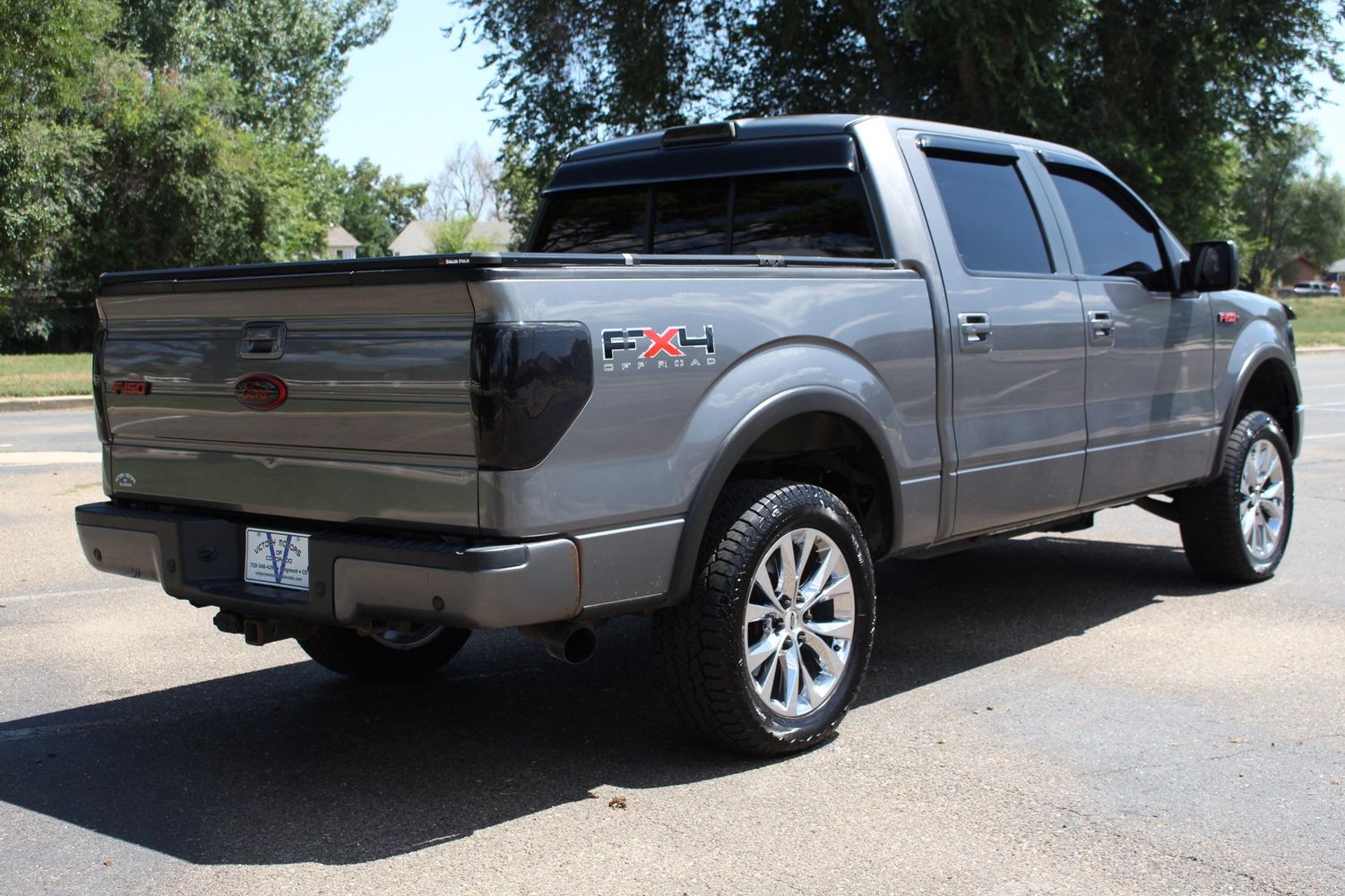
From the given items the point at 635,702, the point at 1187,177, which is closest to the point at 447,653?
the point at 635,702

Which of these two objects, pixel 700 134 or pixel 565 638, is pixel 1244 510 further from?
pixel 565 638

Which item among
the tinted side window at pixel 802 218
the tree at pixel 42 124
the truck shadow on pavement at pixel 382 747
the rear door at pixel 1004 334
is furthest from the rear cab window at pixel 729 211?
the tree at pixel 42 124

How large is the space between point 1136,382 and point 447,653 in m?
3.19

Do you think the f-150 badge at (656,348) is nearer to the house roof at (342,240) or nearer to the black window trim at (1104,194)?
the black window trim at (1104,194)

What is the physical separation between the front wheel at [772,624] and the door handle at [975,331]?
0.93 metres

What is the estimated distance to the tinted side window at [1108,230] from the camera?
6.16 metres

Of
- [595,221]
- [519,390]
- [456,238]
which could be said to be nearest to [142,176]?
Result: [595,221]

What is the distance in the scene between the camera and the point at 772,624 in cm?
446

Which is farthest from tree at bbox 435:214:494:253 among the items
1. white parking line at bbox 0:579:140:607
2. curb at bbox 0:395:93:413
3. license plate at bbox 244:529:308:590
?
license plate at bbox 244:529:308:590

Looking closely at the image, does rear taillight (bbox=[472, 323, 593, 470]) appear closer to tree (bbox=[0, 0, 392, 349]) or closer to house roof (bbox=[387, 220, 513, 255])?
tree (bbox=[0, 0, 392, 349])

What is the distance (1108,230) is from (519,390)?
3.68 m

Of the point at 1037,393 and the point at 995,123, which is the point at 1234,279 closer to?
the point at 1037,393

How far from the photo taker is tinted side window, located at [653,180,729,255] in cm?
564

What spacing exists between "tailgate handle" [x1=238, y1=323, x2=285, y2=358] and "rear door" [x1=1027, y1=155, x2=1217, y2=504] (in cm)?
338
